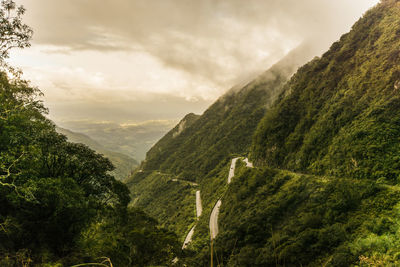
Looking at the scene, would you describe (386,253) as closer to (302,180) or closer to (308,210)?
(308,210)

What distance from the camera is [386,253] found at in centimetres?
2283

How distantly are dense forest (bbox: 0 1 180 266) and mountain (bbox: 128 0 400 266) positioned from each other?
9974mm

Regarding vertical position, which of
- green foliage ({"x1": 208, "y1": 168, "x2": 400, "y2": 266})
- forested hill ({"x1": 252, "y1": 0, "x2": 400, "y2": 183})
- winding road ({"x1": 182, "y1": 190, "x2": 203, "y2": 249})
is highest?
forested hill ({"x1": 252, "y1": 0, "x2": 400, "y2": 183})

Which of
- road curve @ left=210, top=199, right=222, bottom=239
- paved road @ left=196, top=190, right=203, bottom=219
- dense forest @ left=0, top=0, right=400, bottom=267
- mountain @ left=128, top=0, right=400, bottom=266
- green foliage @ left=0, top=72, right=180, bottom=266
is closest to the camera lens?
green foliage @ left=0, top=72, right=180, bottom=266

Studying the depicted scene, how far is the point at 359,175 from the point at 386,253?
3274 cm

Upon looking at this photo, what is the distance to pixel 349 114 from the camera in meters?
67.2

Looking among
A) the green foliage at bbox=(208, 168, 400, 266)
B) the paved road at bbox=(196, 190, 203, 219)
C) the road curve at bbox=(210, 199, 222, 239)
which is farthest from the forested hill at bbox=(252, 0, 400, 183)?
the paved road at bbox=(196, 190, 203, 219)

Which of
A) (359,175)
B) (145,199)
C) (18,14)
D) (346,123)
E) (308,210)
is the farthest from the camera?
(145,199)

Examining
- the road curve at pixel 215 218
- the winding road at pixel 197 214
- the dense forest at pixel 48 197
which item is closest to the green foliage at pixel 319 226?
the dense forest at pixel 48 197

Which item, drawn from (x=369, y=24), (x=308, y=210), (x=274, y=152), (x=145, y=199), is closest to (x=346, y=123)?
(x=274, y=152)

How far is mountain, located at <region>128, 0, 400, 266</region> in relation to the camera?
31672 mm

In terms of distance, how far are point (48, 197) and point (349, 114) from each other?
79.7 m

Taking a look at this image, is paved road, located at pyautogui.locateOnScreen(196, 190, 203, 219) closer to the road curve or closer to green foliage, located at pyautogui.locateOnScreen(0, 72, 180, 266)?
the road curve

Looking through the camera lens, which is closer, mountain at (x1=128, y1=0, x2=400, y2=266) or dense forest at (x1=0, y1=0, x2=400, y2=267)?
dense forest at (x1=0, y1=0, x2=400, y2=267)
